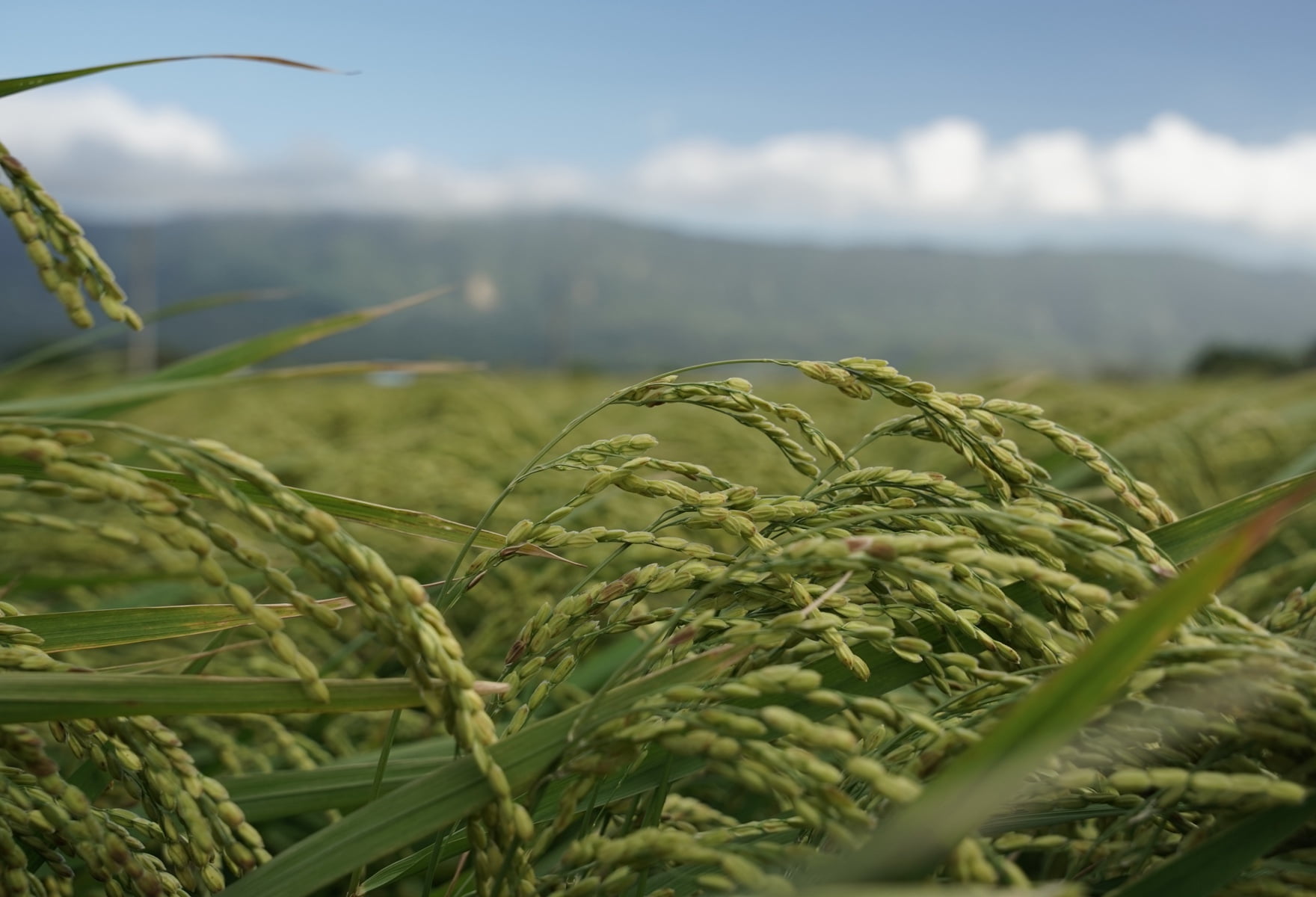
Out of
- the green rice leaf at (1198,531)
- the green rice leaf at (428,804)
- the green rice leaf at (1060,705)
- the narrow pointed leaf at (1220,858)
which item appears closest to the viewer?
the green rice leaf at (1060,705)

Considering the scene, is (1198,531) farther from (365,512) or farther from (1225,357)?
(1225,357)

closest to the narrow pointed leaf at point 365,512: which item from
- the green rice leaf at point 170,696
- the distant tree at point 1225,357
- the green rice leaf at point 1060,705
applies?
the green rice leaf at point 170,696

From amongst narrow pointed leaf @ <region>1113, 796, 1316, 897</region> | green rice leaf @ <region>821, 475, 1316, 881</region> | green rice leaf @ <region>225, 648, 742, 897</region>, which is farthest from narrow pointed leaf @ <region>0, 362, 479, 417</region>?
narrow pointed leaf @ <region>1113, 796, 1316, 897</region>

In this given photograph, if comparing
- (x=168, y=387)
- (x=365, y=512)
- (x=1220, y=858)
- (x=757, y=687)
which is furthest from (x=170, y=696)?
(x=1220, y=858)

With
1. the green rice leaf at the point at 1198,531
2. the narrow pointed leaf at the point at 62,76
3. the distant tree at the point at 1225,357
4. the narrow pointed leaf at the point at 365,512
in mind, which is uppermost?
the narrow pointed leaf at the point at 62,76

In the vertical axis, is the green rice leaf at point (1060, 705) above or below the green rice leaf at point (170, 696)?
above

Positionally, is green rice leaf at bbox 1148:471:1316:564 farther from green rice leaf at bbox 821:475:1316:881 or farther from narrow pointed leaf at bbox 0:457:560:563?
narrow pointed leaf at bbox 0:457:560:563

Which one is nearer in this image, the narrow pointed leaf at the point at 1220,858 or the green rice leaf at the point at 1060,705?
the green rice leaf at the point at 1060,705

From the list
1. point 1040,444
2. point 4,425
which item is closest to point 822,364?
point 4,425

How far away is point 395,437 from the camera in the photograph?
162 inches

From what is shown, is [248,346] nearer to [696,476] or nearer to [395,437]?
[696,476]

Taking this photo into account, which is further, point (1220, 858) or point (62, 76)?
point (62, 76)

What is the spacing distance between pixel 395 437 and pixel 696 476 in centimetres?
339

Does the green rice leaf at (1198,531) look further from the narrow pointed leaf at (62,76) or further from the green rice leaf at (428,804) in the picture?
the narrow pointed leaf at (62,76)
